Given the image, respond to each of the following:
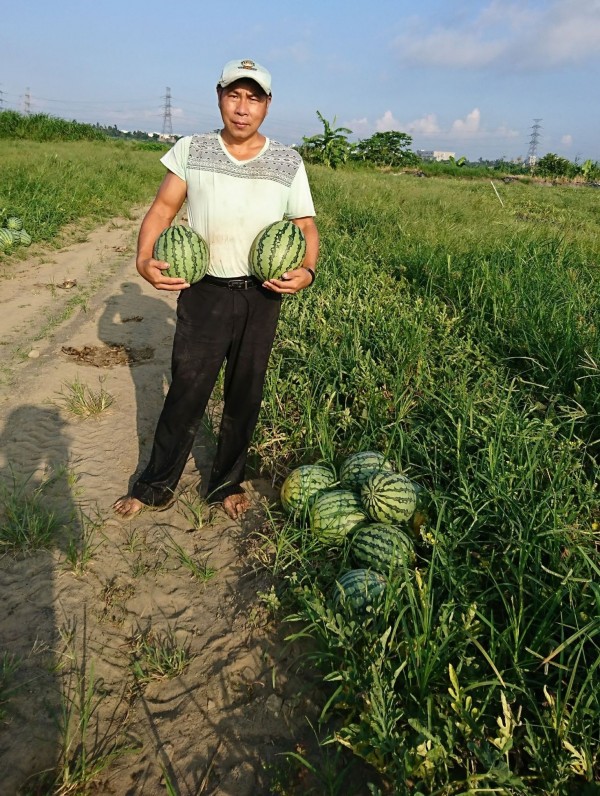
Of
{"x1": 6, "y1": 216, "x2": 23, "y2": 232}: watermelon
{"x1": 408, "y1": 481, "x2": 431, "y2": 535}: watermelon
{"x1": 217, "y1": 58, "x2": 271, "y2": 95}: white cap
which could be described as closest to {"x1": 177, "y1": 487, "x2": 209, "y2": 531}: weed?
{"x1": 408, "y1": 481, "x2": 431, "y2": 535}: watermelon

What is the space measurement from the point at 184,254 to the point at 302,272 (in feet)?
1.78

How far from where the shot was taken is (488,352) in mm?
3988

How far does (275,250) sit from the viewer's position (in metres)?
2.45

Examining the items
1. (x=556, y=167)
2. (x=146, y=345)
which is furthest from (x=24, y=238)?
(x=556, y=167)

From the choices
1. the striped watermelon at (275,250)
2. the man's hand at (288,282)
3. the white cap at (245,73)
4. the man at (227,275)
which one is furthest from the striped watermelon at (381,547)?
the white cap at (245,73)

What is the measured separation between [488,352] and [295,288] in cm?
207

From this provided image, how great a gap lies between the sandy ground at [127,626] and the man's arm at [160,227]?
1236 mm

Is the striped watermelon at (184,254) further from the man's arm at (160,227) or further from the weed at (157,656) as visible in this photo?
the weed at (157,656)

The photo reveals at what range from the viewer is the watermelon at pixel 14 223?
8.03m

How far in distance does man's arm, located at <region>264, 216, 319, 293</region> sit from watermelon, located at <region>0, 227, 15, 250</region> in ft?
21.1

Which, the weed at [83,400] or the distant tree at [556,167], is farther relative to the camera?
the distant tree at [556,167]

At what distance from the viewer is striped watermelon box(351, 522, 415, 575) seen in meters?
2.23

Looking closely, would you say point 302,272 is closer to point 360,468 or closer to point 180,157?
point 180,157

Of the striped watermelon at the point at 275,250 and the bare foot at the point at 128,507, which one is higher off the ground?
the striped watermelon at the point at 275,250
